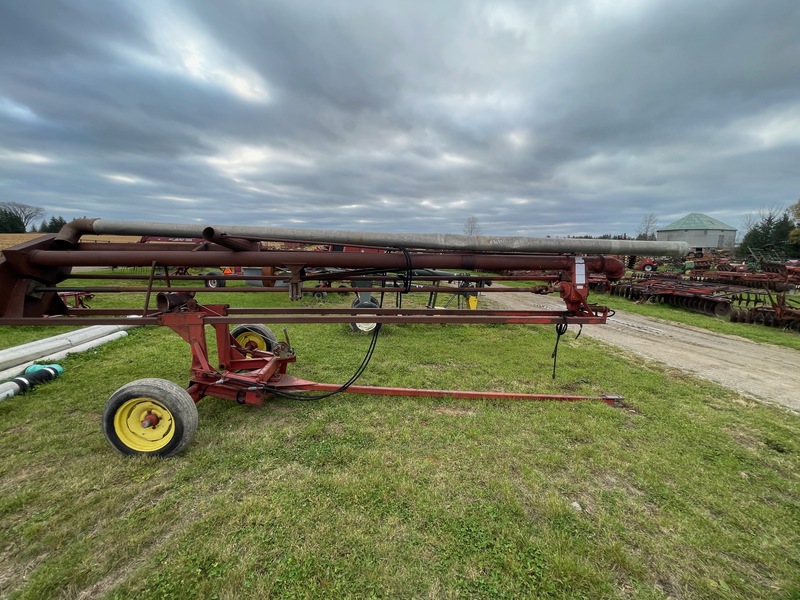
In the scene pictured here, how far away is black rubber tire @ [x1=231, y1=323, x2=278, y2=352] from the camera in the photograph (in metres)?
5.49

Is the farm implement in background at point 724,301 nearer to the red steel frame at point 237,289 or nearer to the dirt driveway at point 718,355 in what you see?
the dirt driveway at point 718,355

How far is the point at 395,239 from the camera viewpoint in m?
3.31

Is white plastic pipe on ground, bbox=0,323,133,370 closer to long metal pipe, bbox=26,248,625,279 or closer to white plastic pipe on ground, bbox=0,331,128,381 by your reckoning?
white plastic pipe on ground, bbox=0,331,128,381

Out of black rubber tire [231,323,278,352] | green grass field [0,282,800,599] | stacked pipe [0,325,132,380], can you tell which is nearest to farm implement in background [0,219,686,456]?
green grass field [0,282,800,599]

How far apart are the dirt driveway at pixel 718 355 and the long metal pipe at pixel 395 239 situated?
438 cm

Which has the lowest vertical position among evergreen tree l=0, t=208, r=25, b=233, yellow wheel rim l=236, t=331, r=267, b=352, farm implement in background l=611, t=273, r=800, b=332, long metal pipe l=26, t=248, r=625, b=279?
yellow wheel rim l=236, t=331, r=267, b=352

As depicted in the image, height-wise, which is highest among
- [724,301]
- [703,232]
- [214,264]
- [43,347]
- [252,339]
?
[703,232]

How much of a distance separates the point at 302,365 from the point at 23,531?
3773 millimetres

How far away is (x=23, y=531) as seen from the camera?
2.38m

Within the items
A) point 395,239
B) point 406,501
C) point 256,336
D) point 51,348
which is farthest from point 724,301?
point 51,348

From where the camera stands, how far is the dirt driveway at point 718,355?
5805 millimetres

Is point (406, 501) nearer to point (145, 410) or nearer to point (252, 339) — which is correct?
point (145, 410)

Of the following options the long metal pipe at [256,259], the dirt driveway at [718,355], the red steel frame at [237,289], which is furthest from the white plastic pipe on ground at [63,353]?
the dirt driveway at [718,355]

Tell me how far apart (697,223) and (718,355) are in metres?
100
